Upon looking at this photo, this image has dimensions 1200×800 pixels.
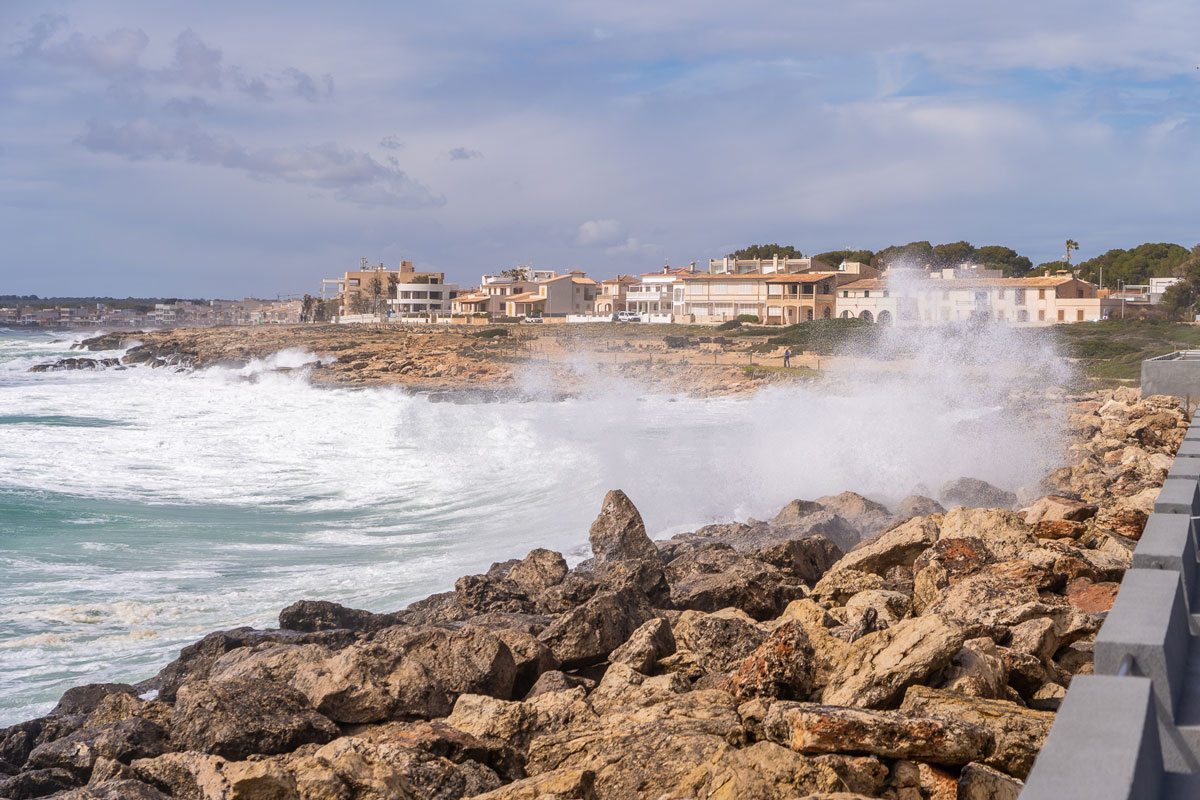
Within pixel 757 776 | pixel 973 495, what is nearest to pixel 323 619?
pixel 757 776

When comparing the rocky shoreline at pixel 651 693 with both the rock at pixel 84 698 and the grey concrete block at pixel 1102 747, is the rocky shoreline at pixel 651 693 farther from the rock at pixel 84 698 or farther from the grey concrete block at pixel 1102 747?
the grey concrete block at pixel 1102 747

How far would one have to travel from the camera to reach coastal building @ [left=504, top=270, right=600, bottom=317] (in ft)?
302

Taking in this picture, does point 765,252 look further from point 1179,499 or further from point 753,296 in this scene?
point 1179,499

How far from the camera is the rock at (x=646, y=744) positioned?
4680mm

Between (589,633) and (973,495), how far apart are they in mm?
9458

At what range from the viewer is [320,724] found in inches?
238

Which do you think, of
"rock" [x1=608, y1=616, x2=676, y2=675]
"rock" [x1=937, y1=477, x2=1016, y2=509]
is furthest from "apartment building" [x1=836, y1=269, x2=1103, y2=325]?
"rock" [x1=608, y1=616, x2=676, y2=675]

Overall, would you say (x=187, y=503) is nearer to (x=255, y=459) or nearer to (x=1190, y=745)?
(x=255, y=459)

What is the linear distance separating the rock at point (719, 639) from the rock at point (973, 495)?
8.84 meters

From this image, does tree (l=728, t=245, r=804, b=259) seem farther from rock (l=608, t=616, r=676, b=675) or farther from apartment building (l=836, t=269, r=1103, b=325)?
rock (l=608, t=616, r=676, b=675)

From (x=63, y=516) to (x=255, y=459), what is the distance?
26.1 feet

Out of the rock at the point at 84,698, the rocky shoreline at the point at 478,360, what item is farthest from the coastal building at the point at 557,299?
the rock at the point at 84,698

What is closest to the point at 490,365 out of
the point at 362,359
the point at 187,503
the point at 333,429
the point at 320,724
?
the point at 362,359

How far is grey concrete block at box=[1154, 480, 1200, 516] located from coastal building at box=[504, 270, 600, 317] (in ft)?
279
